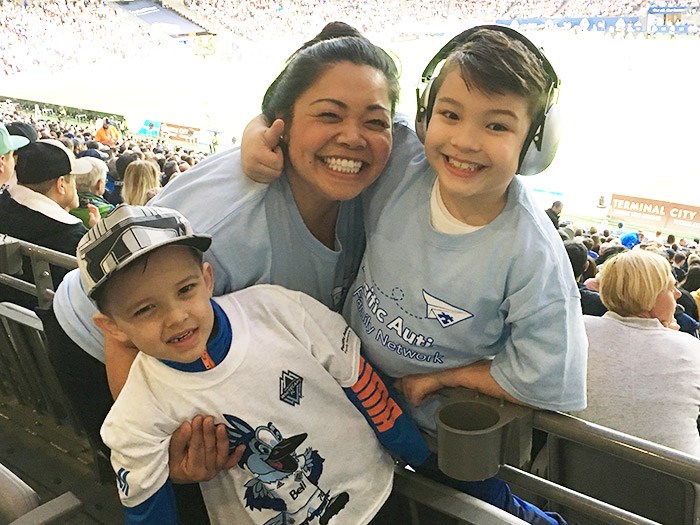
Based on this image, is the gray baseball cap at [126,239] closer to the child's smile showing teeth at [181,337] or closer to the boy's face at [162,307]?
the boy's face at [162,307]

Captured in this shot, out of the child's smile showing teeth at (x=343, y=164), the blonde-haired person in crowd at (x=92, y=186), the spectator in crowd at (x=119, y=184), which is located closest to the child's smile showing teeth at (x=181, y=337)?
the child's smile showing teeth at (x=343, y=164)

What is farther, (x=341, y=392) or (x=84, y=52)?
(x=84, y=52)

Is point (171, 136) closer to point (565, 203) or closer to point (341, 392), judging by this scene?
point (565, 203)

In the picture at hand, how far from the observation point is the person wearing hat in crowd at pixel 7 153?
9.23 ft

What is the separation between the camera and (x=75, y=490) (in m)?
1.91

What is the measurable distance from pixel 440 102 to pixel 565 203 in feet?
43.8

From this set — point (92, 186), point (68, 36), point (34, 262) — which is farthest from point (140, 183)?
point (68, 36)

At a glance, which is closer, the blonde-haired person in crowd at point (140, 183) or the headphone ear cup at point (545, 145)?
the headphone ear cup at point (545, 145)

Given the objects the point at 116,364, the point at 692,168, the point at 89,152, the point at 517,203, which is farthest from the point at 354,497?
the point at 692,168

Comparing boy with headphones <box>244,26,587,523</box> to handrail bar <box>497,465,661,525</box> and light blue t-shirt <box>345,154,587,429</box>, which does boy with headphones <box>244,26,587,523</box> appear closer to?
light blue t-shirt <box>345,154,587,429</box>

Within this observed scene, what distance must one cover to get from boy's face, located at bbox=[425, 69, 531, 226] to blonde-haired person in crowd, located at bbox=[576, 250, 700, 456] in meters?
0.84

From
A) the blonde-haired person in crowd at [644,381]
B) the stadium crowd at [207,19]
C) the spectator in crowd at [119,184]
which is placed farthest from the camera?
the stadium crowd at [207,19]

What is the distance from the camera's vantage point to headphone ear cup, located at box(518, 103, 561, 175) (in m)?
1.17

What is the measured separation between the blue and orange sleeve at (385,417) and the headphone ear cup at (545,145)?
0.49 metres
